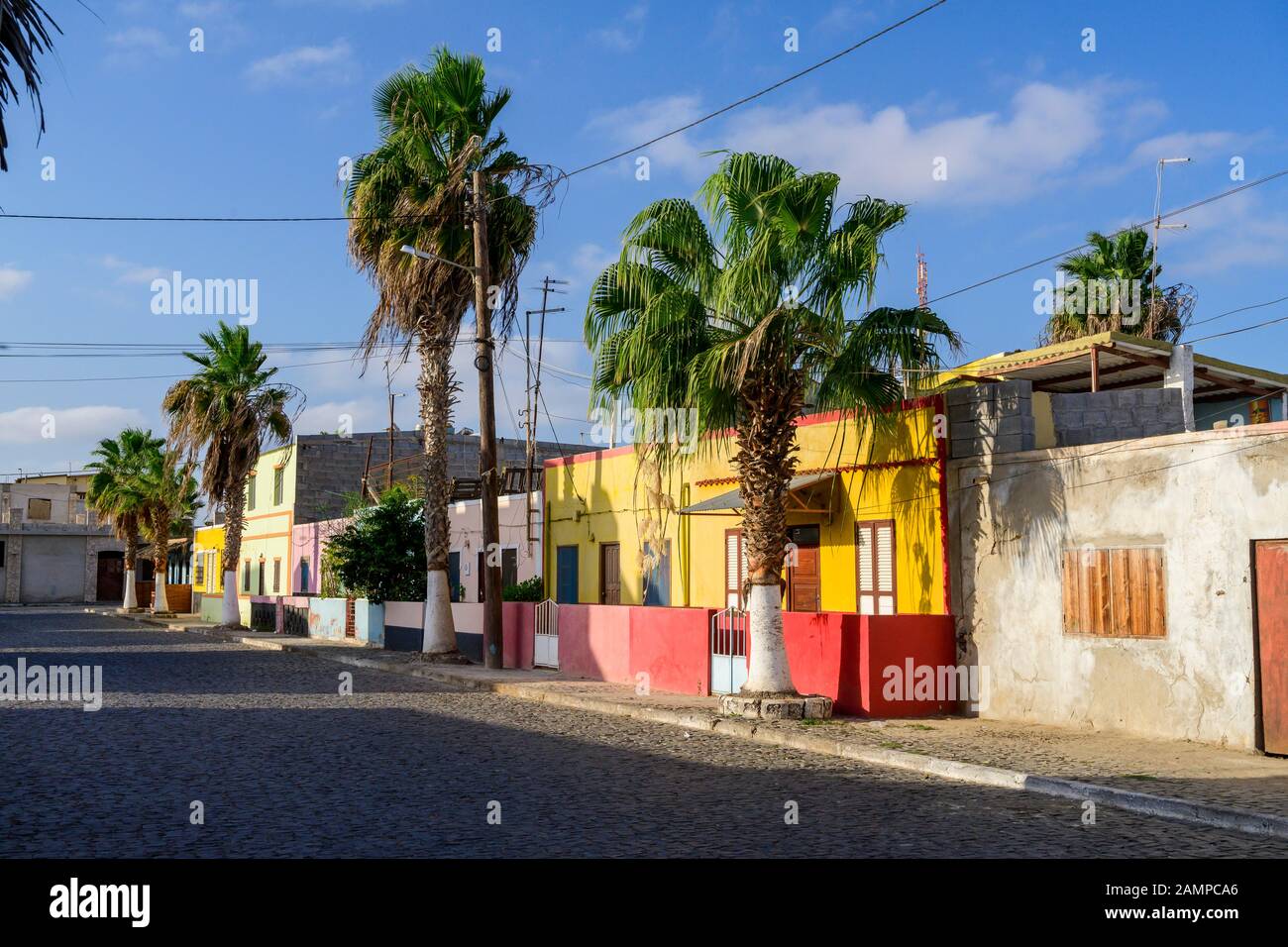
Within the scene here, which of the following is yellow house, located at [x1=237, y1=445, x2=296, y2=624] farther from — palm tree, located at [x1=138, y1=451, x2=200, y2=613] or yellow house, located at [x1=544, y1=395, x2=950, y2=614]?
yellow house, located at [x1=544, y1=395, x2=950, y2=614]

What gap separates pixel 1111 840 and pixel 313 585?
132 feet

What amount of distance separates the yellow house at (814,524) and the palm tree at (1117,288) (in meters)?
14.2

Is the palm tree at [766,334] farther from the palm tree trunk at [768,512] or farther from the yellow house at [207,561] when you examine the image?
the yellow house at [207,561]

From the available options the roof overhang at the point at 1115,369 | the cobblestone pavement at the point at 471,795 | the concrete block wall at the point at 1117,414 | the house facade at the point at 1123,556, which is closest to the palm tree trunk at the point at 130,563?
the cobblestone pavement at the point at 471,795

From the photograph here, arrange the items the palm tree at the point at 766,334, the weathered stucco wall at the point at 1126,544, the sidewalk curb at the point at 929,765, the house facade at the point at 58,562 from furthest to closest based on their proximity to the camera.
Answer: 1. the house facade at the point at 58,562
2. the palm tree at the point at 766,334
3. the weathered stucco wall at the point at 1126,544
4. the sidewalk curb at the point at 929,765

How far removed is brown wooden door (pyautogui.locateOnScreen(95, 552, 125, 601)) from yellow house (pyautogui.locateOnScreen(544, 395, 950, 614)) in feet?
203

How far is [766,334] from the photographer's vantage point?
48.6 feet

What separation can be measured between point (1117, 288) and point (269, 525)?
35202 millimetres

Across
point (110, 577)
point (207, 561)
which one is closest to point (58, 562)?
point (110, 577)

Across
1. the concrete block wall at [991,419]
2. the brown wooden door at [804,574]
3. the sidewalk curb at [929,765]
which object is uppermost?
the concrete block wall at [991,419]

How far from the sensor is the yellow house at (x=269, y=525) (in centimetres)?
4856

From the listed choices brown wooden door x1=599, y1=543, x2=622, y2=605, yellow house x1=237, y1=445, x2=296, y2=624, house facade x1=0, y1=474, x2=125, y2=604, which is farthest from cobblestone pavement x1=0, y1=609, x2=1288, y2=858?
house facade x1=0, y1=474, x2=125, y2=604

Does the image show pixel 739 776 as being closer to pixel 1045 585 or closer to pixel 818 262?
pixel 1045 585
